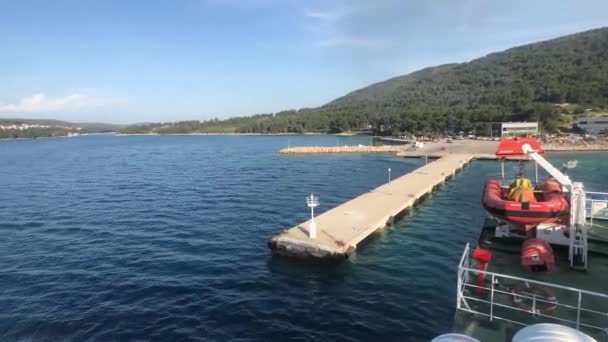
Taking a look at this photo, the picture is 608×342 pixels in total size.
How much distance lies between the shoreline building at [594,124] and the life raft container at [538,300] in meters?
94.0

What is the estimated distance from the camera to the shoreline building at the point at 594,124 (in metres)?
81.9

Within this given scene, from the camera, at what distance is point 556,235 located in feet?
41.1

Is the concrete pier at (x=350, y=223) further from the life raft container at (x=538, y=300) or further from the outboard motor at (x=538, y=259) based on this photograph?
the life raft container at (x=538, y=300)

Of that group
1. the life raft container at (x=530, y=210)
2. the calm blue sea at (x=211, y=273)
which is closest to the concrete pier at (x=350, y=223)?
the calm blue sea at (x=211, y=273)

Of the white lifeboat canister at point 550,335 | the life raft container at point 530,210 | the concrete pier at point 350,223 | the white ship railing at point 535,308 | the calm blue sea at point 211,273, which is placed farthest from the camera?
the concrete pier at point 350,223

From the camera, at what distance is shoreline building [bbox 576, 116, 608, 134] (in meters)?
81.9

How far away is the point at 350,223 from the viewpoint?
60.5 ft

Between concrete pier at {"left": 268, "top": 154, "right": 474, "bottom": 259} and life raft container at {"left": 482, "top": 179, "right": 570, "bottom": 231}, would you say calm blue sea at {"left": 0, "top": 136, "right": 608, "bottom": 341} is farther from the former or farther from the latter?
life raft container at {"left": 482, "top": 179, "right": 570, "bottom": 231}

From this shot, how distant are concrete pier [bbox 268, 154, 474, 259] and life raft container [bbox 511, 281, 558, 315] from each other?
6.60 metres

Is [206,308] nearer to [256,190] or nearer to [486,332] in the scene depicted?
[486,332]

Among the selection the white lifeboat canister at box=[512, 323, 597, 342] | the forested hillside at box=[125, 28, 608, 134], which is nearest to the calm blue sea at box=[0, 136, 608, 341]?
the white lifeboat canister at box=[512, 323, 597, 342]

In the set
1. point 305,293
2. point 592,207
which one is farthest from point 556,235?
A: point 305,293

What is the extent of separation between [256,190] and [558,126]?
90222 millimetres

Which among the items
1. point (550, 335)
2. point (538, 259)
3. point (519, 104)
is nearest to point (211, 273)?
point (538, 259)
